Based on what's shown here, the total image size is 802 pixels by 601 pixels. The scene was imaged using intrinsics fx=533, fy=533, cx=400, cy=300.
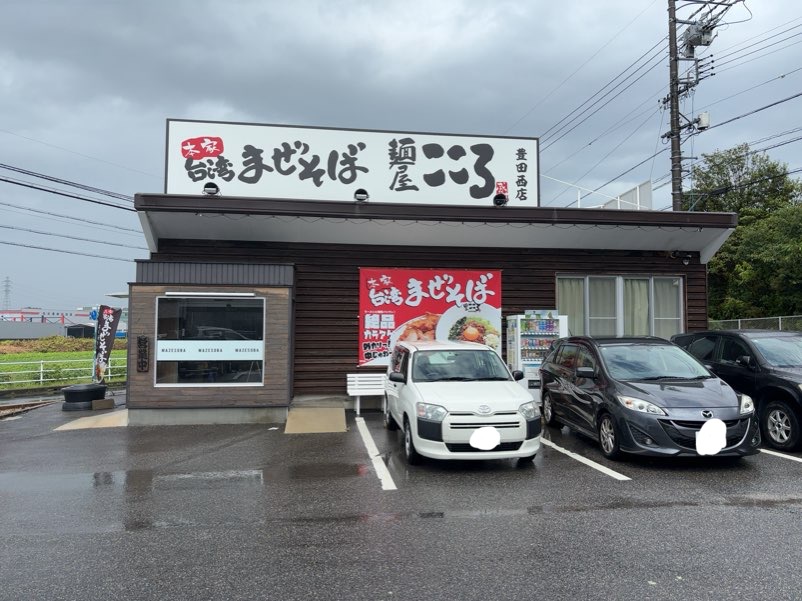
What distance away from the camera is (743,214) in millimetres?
33812

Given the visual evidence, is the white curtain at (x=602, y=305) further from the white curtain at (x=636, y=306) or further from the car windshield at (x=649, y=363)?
the car windshield at (x=649, y=363)

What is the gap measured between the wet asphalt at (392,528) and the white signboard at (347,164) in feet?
19.8

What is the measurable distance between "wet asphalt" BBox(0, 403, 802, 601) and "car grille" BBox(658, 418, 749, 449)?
1.24 ft

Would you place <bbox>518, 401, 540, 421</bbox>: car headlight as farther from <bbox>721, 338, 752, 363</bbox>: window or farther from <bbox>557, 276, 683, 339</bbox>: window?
<bbox>557, 276, 683, 339</bbox>: window

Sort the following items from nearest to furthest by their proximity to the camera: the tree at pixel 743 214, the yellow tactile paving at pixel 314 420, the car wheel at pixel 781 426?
the car wheel at pixel 781 426 → the yellow tactile paving at pixel 314 420 → the tree at pixel 743 214

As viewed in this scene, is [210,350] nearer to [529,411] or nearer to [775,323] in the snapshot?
[529,411]

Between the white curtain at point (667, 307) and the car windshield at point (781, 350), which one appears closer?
the car windshield at point (781, 350)

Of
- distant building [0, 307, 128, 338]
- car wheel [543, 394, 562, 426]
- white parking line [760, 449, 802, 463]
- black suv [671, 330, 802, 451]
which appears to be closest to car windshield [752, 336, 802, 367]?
black suv [671, 330, 802, 451]

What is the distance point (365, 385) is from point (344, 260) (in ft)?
9.28

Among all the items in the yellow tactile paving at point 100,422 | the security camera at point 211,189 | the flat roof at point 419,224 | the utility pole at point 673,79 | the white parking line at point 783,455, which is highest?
the utility pole at point 673,79

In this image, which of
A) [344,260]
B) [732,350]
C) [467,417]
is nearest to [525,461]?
[467,417]

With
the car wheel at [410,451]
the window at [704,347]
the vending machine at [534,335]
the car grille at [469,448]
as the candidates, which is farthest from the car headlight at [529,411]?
the vending machine at [534,335]

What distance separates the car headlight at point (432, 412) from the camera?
20.0 feet

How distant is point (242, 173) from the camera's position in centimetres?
1131
